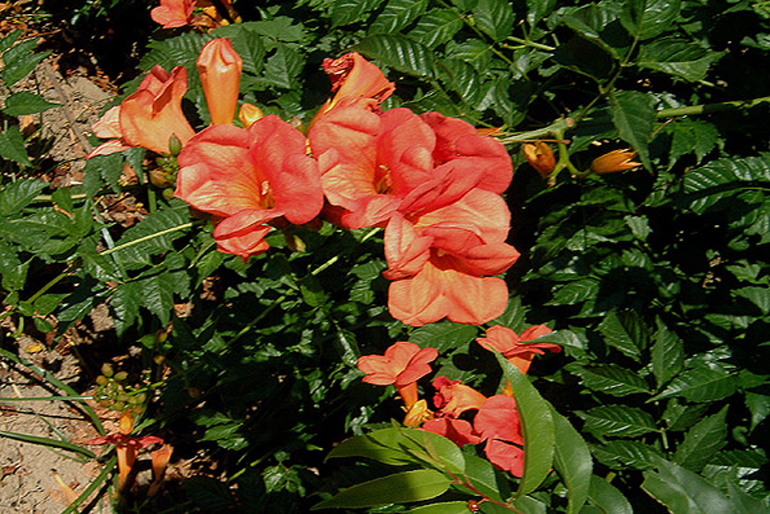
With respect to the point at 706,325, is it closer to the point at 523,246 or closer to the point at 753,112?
the point at 753,112

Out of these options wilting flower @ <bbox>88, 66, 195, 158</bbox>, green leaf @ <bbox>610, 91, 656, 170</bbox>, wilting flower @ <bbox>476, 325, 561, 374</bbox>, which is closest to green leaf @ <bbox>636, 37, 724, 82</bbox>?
green leaf @ <bbox>610, 91, 656, 170</bbox>

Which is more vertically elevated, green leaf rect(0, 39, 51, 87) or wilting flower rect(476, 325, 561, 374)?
green leaf rect(0, 39, 51, 87)

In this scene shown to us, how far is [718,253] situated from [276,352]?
1.82 m

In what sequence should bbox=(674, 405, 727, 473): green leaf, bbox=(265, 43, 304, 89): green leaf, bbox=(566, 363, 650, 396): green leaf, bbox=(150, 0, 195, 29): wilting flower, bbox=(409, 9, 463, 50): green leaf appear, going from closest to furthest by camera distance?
bbox=(674, 405, 727, 473): green leaf
bbox=(566, 363, 650, 396): green leaf
bbox=(409, 9, 463, 50): green leaf
bbox=(265, 43, 304, 89): green leaf
bbox=(150, 0, 195, 29): wilting flower

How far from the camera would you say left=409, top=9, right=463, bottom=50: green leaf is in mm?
2041

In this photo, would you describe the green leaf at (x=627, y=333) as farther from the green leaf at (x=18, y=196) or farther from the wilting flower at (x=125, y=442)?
the wilting flower at (x=125, y=442)

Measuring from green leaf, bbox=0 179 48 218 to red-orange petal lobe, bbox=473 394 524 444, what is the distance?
160 cm

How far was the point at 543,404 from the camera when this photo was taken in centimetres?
94

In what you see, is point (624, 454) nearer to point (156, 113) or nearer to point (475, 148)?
point (475, 148)

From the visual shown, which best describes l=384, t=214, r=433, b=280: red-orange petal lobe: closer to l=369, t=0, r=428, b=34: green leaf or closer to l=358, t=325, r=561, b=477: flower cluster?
l=358, t=325, r=561, b=477: flower cluster

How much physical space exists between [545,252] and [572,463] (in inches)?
48.9

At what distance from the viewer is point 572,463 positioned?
0.96m

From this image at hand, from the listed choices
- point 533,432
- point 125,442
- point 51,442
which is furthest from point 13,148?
point 533,432

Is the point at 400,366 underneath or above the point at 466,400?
above
